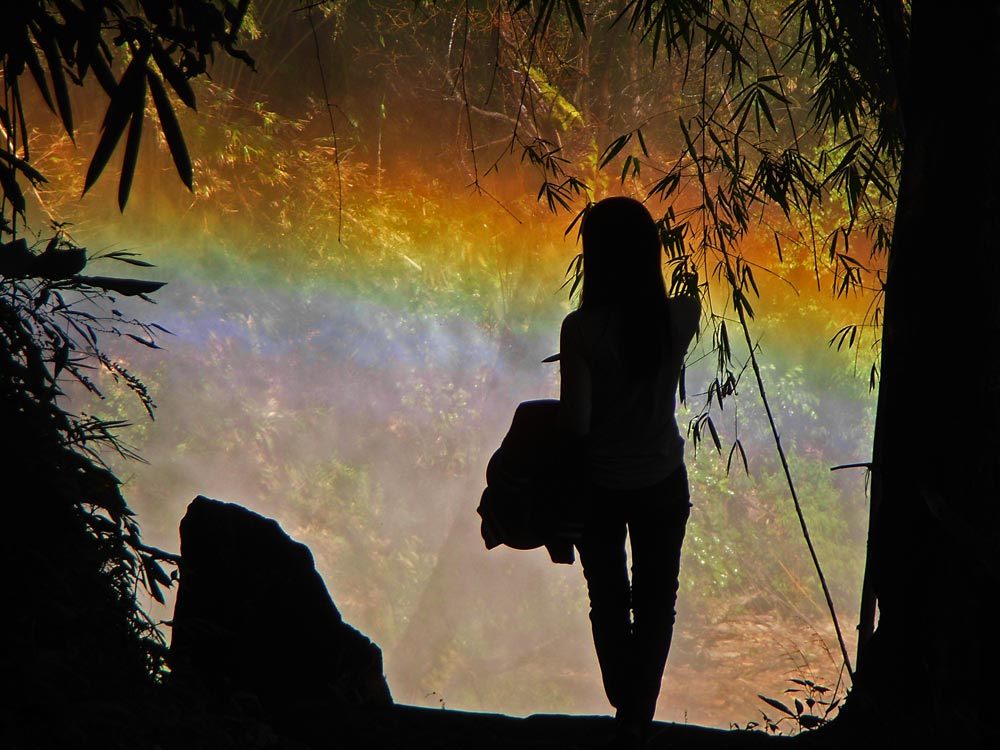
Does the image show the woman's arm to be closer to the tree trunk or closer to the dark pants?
the dark pants

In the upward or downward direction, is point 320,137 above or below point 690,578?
above

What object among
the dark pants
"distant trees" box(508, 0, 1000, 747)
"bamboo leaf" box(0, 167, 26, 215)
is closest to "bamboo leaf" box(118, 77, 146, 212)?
"bamboo leaf" box(0, 167, 26, 215)

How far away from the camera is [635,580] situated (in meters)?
1.43

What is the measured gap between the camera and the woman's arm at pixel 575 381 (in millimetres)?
1269

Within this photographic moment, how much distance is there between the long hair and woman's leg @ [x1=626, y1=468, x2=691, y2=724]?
221 mm

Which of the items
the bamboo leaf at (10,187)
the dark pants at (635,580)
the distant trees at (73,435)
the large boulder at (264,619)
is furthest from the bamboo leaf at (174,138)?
the large boulder at (264,619)

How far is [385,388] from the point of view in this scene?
1080cm

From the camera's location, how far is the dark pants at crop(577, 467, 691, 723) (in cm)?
134

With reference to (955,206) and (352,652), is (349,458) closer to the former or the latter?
(352,652)

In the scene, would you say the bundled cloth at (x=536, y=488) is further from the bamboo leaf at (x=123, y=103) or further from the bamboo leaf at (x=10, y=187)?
the bamboo leaf at (x=10, y=187)

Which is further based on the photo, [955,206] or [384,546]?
[384,546]

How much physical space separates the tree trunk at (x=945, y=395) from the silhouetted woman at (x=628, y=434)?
327mm

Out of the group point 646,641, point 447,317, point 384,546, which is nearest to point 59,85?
point 646,641

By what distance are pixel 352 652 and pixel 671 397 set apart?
115cm
